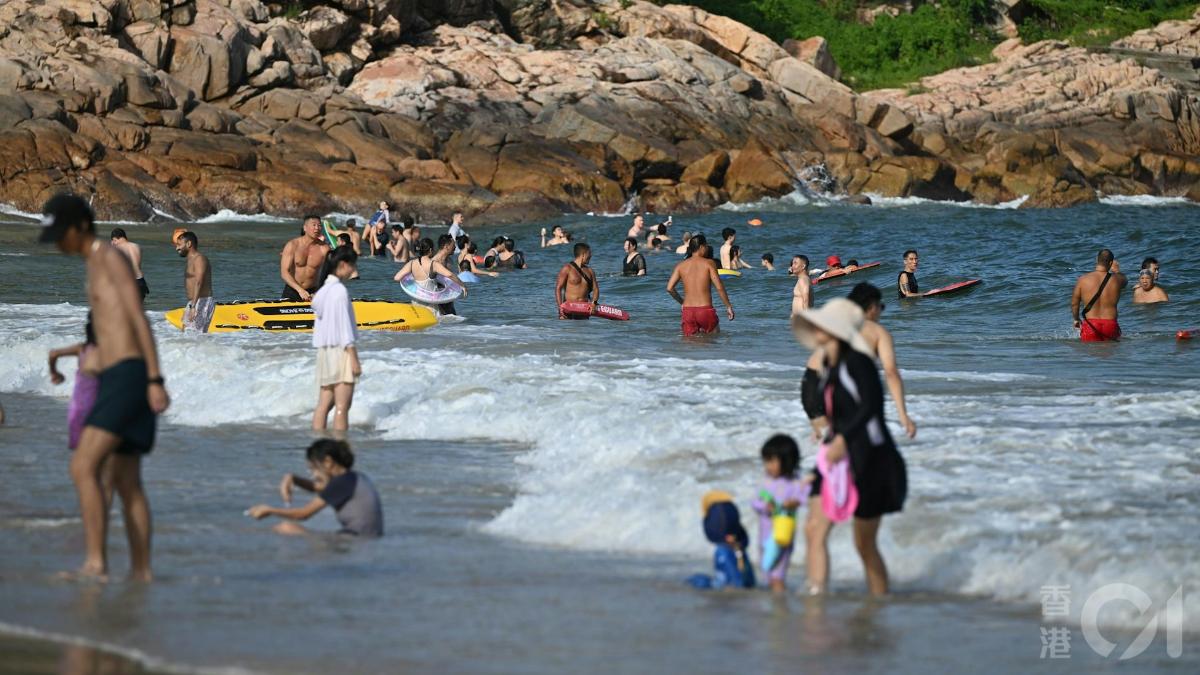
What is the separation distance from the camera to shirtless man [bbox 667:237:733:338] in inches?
672

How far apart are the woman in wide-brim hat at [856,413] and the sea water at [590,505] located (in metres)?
0.52

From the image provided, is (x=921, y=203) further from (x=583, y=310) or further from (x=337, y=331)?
(x=337, y=331)

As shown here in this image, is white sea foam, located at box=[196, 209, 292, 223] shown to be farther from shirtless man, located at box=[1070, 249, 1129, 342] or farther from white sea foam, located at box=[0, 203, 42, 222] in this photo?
shirtless man, located at box=[1070, 249, 1129, 342]

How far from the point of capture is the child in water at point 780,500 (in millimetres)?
6418

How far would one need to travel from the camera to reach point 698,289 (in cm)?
1741

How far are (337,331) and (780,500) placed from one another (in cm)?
544

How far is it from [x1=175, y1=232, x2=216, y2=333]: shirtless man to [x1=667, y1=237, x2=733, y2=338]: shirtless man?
16.6ft

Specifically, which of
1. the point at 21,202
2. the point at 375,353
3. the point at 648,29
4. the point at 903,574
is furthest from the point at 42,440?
the point at 648,29

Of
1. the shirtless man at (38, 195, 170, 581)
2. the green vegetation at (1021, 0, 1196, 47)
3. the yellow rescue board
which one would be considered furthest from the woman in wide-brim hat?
the green vegetation at (1021, 0, 1196, 47)

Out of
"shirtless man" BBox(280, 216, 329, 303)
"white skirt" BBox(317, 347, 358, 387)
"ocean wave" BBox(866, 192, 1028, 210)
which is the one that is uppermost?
"ocean wave" BBox(866, 192, 1028, 210)

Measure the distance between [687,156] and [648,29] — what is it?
9.21m

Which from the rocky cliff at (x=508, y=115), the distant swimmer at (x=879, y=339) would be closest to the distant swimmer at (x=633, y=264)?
the rocky cliff at (x=508, y=115)

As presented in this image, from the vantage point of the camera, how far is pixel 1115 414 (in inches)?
444

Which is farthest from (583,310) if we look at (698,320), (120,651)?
(120,651)
